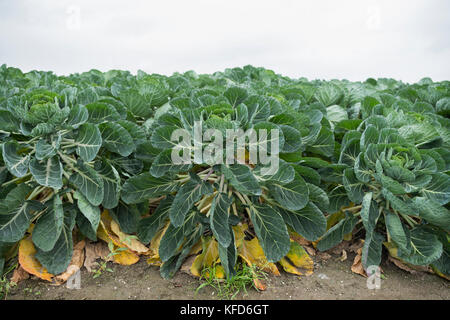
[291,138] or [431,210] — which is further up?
[291,138]

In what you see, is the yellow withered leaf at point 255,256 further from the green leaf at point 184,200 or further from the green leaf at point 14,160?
the green leaf at point 14,160

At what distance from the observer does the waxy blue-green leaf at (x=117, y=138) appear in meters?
2.50

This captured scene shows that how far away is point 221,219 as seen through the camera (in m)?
2.24

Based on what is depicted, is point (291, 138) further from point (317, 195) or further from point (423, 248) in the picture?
point (423, 248)

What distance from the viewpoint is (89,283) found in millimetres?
2346

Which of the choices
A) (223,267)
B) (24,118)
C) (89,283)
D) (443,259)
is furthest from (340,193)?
(24,118)

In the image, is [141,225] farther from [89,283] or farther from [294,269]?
[294,269]

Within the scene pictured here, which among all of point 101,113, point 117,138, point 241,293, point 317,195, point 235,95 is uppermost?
point 235,95

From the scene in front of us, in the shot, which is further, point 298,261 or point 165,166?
point 298,261

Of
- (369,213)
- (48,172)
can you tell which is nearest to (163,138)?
(48,172)

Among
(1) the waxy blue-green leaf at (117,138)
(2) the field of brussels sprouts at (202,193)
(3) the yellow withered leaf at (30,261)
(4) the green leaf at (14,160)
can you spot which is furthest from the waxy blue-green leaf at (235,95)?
(3) the yellow withered leaf at (30,261)

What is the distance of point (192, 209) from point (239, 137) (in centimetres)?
59

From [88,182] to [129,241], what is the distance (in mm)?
526

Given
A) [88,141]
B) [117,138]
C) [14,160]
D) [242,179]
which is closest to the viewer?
[242,179]
